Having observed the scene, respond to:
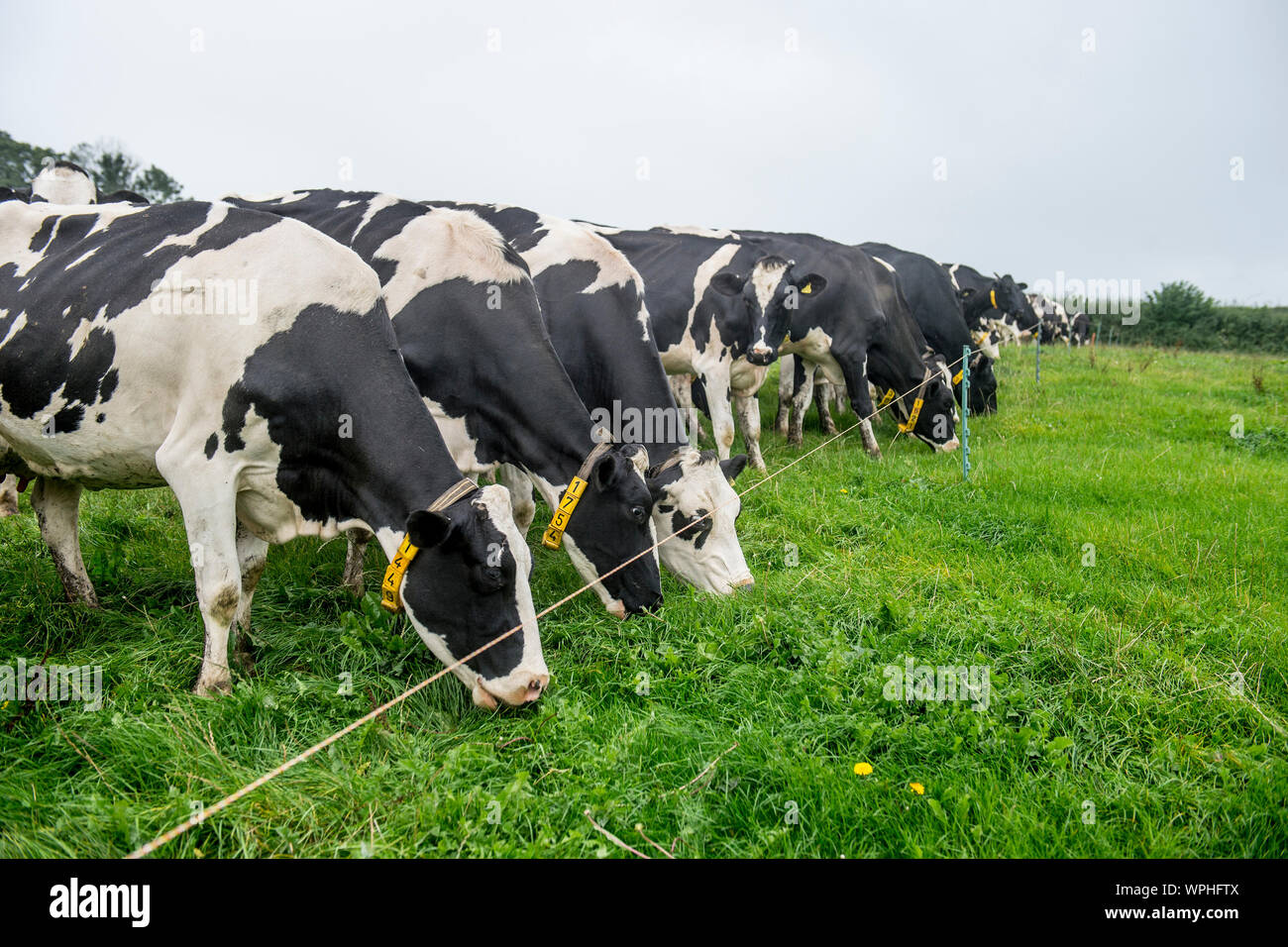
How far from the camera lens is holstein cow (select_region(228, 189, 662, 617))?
207 inches

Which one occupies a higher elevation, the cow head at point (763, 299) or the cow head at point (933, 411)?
the cow head at point (763, 299)

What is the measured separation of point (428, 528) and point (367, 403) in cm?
85

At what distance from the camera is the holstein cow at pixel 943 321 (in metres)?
13.6

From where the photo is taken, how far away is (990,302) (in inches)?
689

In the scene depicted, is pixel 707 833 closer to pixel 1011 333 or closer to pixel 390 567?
pixel 390 567

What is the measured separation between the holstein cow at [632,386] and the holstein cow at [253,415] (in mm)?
1931

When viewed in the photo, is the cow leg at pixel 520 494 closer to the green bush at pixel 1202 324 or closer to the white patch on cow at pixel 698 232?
Answer: the white patch on cow at pixel 698 232

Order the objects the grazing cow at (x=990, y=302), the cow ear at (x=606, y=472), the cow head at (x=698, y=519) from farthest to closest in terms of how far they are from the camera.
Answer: the grazing cow at (x=990, y=302)
the cow head at (x=698, y=519)
the cow ear at (x=606, y=472)

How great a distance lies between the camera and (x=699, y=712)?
4203 millimetres

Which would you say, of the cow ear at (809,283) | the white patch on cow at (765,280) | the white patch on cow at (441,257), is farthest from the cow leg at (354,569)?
the cow ear at (809,283)

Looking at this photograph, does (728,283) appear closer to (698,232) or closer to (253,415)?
(698,232)

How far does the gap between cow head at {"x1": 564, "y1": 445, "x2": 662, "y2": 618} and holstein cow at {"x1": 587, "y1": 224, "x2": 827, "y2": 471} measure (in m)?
3.92

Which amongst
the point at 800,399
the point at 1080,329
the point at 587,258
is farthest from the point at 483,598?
the point at 1080,329

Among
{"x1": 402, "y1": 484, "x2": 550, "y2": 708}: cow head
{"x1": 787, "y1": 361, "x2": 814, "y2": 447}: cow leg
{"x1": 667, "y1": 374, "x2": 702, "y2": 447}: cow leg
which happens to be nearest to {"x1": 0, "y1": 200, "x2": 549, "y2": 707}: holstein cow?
{"x1": 402, "y1": 484, "x2": 550, "y2": 708}: cow head
